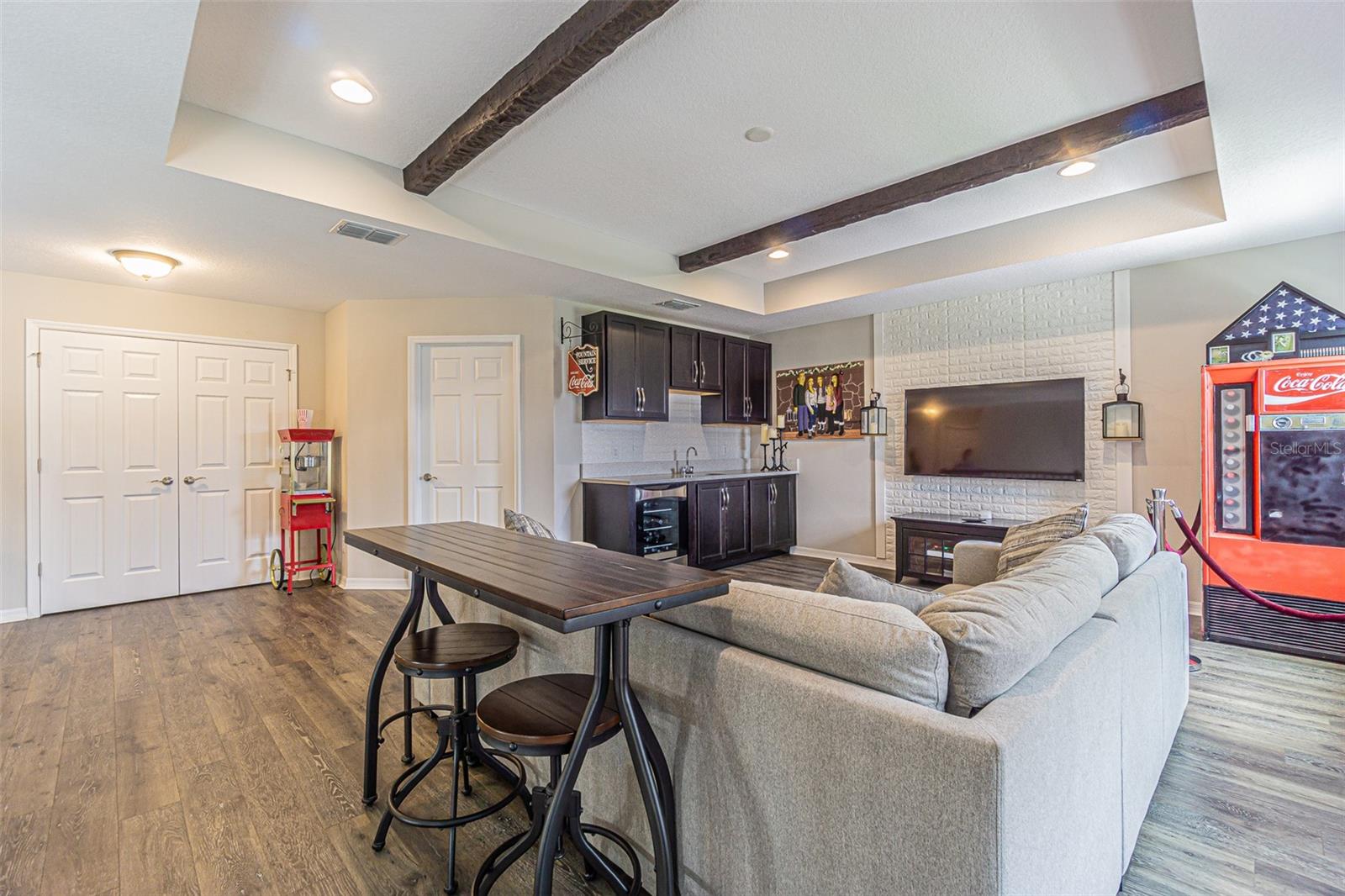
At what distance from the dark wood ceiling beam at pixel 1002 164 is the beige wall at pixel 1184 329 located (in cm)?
181

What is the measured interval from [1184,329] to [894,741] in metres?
4.51

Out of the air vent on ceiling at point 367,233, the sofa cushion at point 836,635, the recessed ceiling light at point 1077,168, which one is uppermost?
the recessed ceiling light at point 1077,168

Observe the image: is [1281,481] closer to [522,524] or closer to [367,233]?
[522,524]

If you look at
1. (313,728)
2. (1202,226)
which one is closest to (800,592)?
(313,728)

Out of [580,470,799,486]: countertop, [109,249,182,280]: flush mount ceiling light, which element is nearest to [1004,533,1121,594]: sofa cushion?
[580,470,799,486]: countertop

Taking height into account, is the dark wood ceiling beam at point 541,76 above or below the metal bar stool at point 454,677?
above

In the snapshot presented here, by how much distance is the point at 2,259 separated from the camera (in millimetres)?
3959

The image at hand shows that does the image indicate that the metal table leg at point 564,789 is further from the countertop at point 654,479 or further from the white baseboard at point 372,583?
the white baseboard at point 372,583

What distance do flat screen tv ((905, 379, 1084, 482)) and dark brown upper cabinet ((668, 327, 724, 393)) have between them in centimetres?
189

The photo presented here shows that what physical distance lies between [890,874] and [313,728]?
2.45 metres

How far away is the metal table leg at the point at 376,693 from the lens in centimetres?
199

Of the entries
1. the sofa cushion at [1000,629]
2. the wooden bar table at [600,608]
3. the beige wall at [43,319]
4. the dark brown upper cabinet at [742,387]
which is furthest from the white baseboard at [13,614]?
the sofa cushion at [1000,629]

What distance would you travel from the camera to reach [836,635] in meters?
1.29

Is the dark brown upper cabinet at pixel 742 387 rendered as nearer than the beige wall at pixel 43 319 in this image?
No
